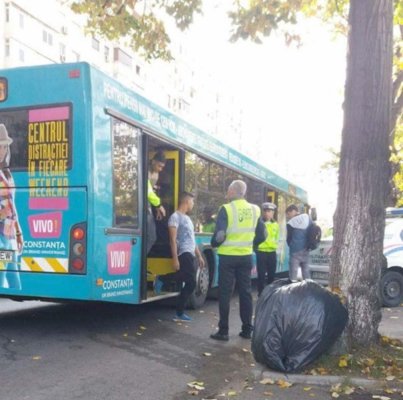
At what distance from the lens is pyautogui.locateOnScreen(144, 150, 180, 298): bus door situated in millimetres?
8102

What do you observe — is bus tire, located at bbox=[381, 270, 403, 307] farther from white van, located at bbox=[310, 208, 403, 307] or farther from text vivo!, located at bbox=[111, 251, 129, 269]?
text vivo!, located at bbox=[111, 251, 129, 269]

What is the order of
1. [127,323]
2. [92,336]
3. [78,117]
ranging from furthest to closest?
[127,323] → [92,336] → [78,117]

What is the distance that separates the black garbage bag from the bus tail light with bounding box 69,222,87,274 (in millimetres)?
1968

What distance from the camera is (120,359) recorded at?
18.0 ft

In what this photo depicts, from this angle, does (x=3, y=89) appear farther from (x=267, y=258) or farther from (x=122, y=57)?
(x=122, y=57)

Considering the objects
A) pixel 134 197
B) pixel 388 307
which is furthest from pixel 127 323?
pixel 388 307

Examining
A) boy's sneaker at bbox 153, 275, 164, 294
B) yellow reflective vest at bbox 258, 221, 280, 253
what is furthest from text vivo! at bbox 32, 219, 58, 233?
yellow reflective vest at bbox 258, 221, 280, 253

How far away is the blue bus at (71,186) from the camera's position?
5793 mm

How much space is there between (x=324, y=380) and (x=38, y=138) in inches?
150

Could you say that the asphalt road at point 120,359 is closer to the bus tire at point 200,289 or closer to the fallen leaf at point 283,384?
the fallen leaf at point 283,384

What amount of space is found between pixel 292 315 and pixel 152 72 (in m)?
50.0

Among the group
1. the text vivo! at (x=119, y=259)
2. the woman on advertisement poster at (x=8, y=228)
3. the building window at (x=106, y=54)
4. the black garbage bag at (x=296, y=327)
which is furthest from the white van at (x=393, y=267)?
the building window at (x=106, y=54)

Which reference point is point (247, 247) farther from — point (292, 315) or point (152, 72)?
point (152, 72)

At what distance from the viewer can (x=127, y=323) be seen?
738 centimetres
